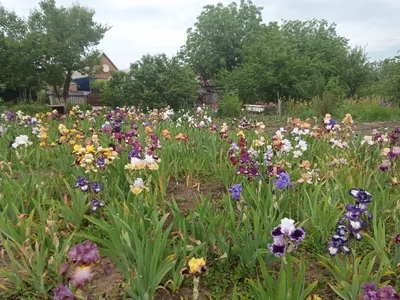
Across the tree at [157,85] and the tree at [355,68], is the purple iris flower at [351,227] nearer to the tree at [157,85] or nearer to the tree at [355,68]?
the tree at [157,85]

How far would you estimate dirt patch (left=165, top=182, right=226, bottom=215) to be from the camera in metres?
3.28

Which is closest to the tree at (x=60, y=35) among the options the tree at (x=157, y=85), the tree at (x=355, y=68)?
the tree at (x=157, y=85)

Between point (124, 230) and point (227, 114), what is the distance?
1174cm

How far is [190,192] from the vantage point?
3.55m

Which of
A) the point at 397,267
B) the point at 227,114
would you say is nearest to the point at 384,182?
the point at 397,267

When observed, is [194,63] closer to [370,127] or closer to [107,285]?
[370,127]

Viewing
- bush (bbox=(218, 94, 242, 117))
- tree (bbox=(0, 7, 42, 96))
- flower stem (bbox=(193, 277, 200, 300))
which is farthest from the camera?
tree (bbox=(0, 7, 42, 96))

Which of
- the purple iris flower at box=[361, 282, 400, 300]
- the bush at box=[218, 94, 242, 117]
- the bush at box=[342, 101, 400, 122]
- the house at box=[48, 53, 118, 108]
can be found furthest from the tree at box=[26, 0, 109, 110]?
the purple iris flower at box=[361, 282, 400, 300]

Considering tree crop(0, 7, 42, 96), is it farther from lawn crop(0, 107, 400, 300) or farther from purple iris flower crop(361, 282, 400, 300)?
purple iris flower crop(361, 282, 400, 300)

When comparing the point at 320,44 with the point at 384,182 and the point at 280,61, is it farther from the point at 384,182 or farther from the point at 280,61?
the point at 384,182

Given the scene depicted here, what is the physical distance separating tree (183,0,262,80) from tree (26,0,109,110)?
10.4 metres

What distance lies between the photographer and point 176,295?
1937 mm

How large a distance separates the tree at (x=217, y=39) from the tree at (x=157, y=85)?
1344 cm

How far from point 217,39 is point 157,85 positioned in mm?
16665
